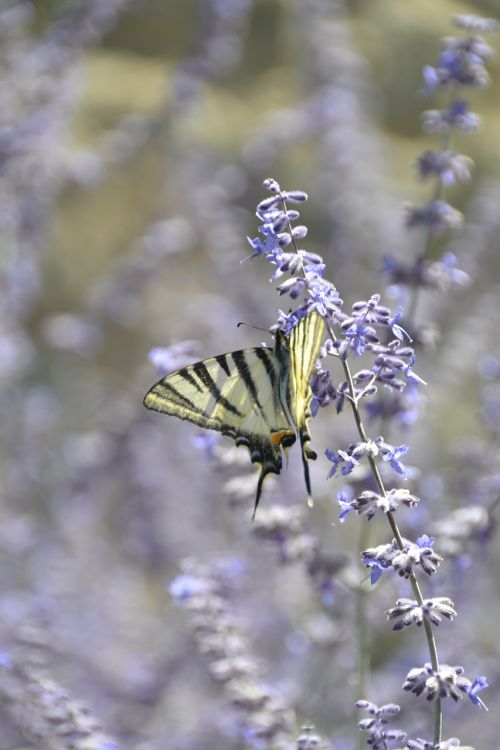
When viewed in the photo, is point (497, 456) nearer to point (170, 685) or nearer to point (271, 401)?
point (271, 401)

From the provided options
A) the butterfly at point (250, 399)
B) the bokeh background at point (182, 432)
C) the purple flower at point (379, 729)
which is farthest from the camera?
the bokeh background at point (182, 432)

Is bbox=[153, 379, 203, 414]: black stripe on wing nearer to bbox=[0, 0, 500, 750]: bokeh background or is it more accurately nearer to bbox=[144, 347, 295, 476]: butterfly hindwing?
bbox=[144, 347, 295, 476]: butterfly hindwing

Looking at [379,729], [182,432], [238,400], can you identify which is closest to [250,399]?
[238,400]

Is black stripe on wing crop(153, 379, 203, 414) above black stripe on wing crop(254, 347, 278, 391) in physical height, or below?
below

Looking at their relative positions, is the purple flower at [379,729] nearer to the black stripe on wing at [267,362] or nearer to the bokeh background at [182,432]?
the bokeh background at [182,432]

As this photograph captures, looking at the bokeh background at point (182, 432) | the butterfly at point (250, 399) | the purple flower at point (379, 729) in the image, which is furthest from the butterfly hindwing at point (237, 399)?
the purple flower at point (379, 729)

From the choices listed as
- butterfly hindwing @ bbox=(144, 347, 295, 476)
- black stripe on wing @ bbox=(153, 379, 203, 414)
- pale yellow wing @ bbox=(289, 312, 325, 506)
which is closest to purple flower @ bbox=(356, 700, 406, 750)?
pale yellow wing @ bbox=(289, 312, 325, 506)

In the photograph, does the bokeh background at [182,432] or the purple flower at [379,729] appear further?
the bokeh background at [182,432]

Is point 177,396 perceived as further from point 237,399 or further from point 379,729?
point 379,729
